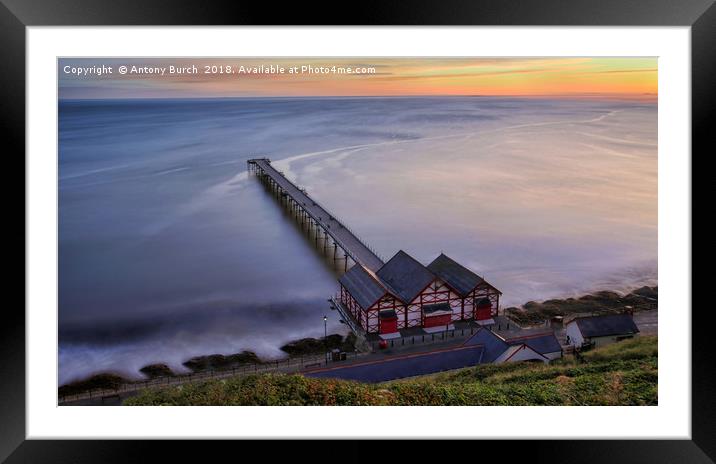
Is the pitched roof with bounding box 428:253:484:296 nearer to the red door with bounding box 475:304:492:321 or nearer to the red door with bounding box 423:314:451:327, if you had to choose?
the red door with bounding box 475:304:492:321

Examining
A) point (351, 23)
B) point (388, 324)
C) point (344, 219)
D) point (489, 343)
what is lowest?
point (489, 343)

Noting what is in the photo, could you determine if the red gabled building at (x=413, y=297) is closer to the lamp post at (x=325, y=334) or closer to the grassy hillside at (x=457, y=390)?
the lamp post at (x=325, y=334)

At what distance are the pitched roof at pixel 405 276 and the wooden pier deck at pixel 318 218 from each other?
38.3 inches

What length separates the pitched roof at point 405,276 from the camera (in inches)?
378

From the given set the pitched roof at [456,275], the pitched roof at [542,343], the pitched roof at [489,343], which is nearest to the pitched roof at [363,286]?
the pitched roof at [456,275]

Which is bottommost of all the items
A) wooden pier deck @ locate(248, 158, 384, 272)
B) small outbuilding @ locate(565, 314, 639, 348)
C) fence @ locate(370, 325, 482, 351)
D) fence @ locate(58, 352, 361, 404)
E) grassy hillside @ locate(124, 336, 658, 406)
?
fence @ locate(58, 352, 361, 404)

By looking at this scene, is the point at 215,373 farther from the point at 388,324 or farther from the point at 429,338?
the point at 429,338

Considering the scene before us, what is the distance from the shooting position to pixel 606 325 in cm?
902

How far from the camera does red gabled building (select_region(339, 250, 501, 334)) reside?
9461mm

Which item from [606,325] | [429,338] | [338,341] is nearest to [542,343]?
[606,325]

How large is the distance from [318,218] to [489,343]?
7.33 metres

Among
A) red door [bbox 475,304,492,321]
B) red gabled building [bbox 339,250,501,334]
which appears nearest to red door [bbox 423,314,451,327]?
red gabled building [bbox 339,250,501,334]

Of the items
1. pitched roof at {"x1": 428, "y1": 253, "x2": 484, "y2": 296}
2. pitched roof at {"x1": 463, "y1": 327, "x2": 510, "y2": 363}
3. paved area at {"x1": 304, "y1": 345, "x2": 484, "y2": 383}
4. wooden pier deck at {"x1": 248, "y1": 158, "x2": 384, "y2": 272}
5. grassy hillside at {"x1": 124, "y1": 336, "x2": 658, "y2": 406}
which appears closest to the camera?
grassy hillside at {"x1": 124, "y1": 336, "x2": 658, "y2": 406}

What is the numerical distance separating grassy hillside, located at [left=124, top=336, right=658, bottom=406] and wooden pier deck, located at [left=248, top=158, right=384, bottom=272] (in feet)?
14.7
